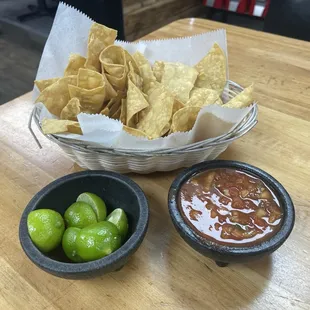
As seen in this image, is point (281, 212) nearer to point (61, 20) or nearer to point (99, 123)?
point (99, 123)

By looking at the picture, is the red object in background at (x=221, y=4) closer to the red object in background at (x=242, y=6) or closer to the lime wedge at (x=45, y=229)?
the red object in background at (x=242, y=6)

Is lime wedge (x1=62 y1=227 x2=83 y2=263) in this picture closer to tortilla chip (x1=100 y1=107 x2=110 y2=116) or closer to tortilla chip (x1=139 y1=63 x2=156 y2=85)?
tortilla chip (x1=100 y1=107 x2=110 y2=116)

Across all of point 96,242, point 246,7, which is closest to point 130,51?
point 96,242

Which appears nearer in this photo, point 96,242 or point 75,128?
point 96,242

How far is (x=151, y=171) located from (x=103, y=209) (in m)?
0.18

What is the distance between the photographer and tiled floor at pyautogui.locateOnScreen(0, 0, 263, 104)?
292cm

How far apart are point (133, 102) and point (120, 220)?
12.0 inches

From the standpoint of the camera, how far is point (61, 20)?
1.00m

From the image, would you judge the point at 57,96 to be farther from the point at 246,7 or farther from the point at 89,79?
the point at 246,7

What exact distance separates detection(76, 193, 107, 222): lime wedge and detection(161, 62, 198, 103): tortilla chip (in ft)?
1.18

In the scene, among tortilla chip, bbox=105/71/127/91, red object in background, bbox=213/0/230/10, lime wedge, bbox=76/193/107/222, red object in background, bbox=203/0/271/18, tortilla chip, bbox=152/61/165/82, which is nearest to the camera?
lime wedge, bbox=76/193/107/222

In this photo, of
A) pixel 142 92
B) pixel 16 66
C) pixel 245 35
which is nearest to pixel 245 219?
pixel 142 92

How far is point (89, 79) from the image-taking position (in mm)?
883

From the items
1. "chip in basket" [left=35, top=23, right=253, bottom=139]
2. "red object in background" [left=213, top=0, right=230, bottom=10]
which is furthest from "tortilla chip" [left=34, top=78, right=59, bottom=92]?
"red object in background" [left=213, top=0, right=230, bottom=10]
